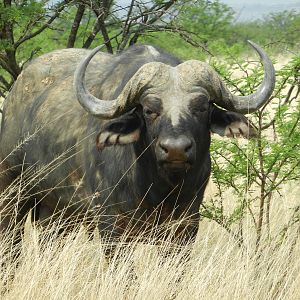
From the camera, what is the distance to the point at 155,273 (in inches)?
185

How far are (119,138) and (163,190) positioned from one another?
0.43 meters

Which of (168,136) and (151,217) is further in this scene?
(151,217)

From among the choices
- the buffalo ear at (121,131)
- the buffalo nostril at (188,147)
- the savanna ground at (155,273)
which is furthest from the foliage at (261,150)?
the buffalo nostril at (188,147)

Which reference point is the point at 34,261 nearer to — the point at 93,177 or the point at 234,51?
the point at 93,177

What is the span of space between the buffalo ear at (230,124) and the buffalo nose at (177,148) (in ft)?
2.26

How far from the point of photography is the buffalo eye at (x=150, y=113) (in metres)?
4.75

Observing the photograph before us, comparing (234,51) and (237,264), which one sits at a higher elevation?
(234,51)

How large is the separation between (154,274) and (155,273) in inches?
0.7

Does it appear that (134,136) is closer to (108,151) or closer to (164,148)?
(108,151)

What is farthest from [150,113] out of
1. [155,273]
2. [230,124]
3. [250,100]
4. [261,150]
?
[261,150]

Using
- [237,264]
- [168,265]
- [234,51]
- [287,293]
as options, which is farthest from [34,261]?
[234,51]

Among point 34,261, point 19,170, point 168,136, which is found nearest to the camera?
point 168,136

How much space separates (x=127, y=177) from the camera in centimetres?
522

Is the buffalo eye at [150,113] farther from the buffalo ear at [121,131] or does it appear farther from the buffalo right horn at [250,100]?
the buffalo right horn at [250,100]
